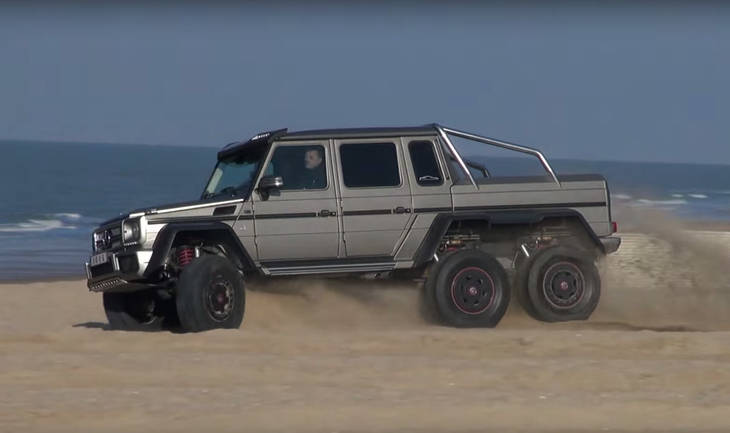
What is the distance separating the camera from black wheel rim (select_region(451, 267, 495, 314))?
1148 cm

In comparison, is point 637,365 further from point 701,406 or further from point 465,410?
point 465,410

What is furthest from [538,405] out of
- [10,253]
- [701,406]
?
[10,253]

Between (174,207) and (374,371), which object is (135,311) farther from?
(374,371)

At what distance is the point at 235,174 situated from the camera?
11.9 metres

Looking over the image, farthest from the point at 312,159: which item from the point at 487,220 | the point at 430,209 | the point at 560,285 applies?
the point at 560,285

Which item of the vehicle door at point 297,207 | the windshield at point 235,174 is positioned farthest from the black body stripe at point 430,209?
the windshield at point 235,174

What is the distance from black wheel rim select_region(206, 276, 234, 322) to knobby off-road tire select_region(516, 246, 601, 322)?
8.84 ft

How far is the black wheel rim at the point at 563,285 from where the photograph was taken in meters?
11.7

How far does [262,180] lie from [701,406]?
15.4 ft

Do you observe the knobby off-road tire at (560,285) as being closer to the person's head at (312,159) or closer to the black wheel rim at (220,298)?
the person's head at (312,159)

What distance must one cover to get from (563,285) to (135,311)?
4005mm

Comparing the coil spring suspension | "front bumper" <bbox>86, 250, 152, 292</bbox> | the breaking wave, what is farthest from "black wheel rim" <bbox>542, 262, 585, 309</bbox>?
the breaking wave

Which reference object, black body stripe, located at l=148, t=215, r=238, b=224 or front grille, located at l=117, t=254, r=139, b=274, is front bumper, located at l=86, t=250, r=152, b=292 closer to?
front grille, located at l=117, t=254, r=139, b=274

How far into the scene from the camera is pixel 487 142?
1195cm
